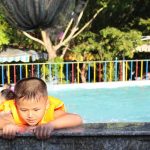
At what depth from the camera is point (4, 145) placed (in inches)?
89.7

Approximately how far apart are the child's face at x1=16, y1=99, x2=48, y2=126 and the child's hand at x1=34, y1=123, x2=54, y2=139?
0.12 metres

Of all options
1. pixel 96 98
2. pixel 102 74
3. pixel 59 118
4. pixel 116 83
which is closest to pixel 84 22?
pixel 102 74

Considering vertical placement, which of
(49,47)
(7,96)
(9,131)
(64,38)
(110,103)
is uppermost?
(64,38)

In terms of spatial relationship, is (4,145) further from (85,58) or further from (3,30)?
(85,58)

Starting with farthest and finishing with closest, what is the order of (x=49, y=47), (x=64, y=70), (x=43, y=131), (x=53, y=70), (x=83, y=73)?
(x=83, y=73) < (x=49, y=47) < (x=64, y=70) < (x=53, y=70) < (x=43, y=131)

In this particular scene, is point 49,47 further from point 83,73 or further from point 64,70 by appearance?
point 83,73

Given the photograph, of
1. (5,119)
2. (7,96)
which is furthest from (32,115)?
(7,96)

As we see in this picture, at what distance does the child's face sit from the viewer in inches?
91.6

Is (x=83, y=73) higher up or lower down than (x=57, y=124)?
lower down

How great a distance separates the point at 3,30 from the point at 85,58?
3.02 m

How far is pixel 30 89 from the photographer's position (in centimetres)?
234

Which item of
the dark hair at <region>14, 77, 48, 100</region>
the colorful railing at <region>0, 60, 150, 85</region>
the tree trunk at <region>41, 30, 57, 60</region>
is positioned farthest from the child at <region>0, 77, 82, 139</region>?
the tree trunk at <region>41, 30, 57, 60</region>

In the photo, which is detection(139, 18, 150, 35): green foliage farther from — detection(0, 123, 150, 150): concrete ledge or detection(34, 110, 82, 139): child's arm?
detection(0, 123, 150, 150): concrete ledge

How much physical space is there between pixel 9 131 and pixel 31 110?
0.16 metres
